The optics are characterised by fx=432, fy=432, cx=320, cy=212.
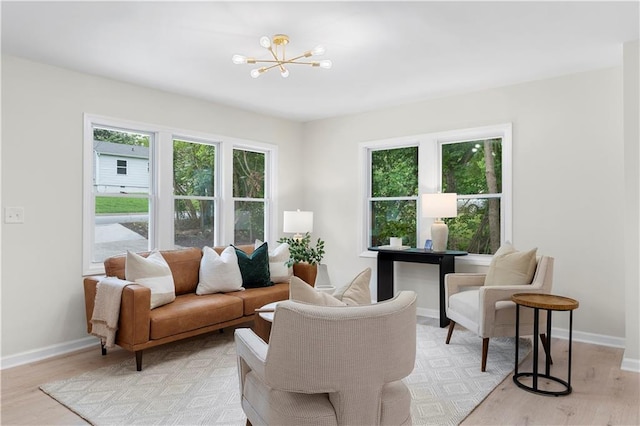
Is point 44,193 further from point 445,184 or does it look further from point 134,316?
point 445,184

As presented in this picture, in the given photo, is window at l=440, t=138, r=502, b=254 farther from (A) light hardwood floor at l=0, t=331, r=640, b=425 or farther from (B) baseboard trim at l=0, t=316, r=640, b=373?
(A) light hardwood floor at l=0, t=331, r=640, b=425

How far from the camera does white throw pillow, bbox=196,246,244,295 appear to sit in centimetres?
408

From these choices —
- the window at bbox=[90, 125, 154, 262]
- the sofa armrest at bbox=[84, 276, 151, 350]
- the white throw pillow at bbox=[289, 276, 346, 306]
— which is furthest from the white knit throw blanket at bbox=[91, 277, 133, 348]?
the white throw pillow at bbox=[289, 276, 346, 306]

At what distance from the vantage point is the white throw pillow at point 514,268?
352 centimetres

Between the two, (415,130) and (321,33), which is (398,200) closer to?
(415,130)

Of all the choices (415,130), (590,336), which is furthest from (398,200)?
(590,336)

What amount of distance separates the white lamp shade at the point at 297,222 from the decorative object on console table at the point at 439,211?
1485 millimetres

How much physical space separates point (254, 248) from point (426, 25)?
112 inches

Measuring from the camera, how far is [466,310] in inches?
141

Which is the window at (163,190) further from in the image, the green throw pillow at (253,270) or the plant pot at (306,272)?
the plant pot at (306,272)

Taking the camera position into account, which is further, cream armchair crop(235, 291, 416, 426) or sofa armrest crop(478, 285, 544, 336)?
sofa armrest crop(478, 285, 544, 336)

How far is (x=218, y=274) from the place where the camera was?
4094 millimetres

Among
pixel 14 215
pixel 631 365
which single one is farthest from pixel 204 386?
pixel 631 365

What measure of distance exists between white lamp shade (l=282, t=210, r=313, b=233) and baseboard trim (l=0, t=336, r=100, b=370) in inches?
93.9
